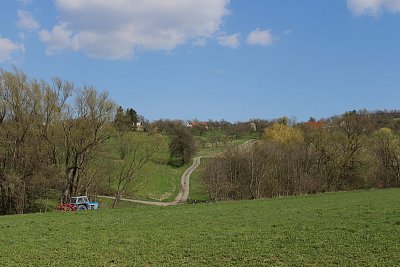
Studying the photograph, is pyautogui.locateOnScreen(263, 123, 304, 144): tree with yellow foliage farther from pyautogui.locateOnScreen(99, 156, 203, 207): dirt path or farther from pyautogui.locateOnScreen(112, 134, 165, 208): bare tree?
pyautogui.locateOnScreen(112, 134, 165, 208): bare tree

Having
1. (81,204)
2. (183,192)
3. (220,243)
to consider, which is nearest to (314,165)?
(183,192)

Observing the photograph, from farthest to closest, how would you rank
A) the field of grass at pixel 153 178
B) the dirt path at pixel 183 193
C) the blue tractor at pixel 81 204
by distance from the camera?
1. the dirt path at pixel 183 193
2. the field of grass at pixel 153 178
3. the blue tractor at pixel 81 204

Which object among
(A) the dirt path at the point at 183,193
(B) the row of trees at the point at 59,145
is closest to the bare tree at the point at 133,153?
(B) the row of trees at the point at 59,145

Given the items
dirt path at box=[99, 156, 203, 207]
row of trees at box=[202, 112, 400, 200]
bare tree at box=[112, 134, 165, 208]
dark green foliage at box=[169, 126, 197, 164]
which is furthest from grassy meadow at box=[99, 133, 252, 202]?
row of trees at box=[202, 112, 400, 200]

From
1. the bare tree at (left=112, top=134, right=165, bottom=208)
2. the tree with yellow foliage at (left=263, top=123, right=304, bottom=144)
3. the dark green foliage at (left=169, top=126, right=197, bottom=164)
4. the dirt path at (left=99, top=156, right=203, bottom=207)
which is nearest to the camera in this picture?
the bare tree at (left=112, top=134, right=165, bottom=208)

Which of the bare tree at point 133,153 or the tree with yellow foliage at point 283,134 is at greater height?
the tree with yellow foliage at point 283,134

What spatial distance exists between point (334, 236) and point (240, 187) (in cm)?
4856

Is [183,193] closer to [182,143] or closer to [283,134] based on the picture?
[283,134]

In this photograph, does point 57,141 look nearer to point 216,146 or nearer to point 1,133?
point 1,133

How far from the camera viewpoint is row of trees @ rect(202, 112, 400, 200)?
208 ft

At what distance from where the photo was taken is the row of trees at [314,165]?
63531 mm

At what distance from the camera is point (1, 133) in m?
45.4

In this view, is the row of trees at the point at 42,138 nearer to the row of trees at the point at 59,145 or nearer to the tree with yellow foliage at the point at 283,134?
the row of trees at the point at 59,145

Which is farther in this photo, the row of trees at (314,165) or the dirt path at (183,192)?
the dirt path at (183,192)
